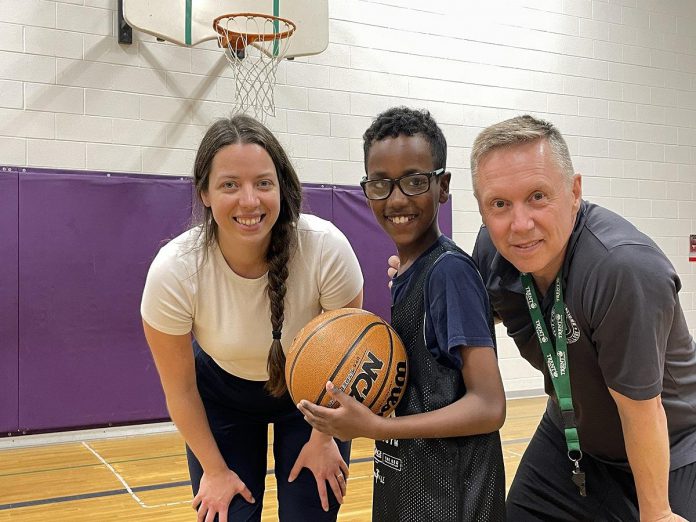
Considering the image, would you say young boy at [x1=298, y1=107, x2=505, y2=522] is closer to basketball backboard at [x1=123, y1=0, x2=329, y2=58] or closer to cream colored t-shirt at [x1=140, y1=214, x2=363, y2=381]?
cream colored t-shirt at [x1=140, y1=214, x2=363, y2=381]

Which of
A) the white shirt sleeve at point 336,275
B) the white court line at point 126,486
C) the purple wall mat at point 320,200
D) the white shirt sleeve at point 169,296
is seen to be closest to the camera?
the white shirt sleeve at point 169,296

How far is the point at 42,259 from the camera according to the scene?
5605 millimetres

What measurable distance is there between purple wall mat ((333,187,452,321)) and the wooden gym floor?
5.25ft

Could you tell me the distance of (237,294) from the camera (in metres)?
2.32

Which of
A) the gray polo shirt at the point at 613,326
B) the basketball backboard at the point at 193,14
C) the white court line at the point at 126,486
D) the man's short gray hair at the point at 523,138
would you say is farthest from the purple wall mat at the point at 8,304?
the man's short gray hair at the point at 523,138

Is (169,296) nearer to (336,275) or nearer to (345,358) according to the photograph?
(336,275)

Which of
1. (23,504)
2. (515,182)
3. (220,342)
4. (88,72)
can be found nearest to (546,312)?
(515,182)

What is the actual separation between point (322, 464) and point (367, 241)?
14.6 ft

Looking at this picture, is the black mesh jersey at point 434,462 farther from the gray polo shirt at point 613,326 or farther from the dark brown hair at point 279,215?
the dark brown hair at point 279,215

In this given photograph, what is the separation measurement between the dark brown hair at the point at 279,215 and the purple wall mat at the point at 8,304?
374 cm

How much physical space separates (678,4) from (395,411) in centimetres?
826

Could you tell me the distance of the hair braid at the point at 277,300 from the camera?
224 centimetres

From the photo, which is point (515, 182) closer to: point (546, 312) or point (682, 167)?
point (546, 312)

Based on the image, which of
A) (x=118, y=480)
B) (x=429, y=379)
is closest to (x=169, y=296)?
(x=429, y=379)
